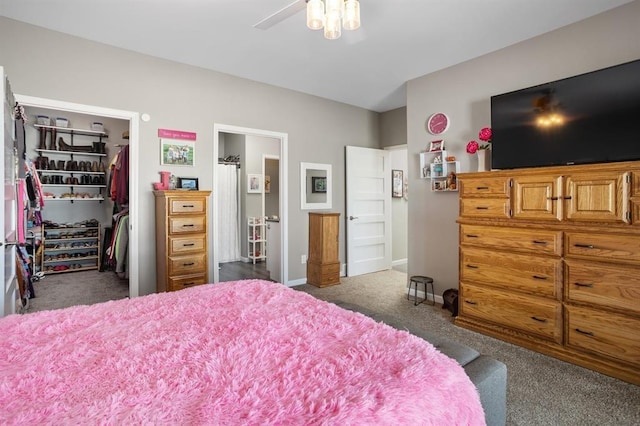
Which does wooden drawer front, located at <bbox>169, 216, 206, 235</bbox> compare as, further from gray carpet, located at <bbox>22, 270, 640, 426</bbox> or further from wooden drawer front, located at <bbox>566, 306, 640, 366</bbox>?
wooden drawer front, located at <bbox>566, 306, 640, 366</bbox>

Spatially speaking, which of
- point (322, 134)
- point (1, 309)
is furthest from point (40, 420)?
point (322, 134)

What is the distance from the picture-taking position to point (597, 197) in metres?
2.17

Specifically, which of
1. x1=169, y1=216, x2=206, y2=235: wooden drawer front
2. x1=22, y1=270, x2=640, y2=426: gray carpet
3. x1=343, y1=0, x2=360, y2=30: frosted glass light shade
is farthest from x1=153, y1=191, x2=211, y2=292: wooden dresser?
x1=343, y1=0, x2=360, y2=30: frosted glass light shade

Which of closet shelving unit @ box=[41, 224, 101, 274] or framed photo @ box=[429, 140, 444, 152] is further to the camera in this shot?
closet shelving unit @ box=[41, 224, 101, 274]

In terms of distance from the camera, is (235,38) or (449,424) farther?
(235,38)

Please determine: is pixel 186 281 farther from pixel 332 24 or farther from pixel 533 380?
pixel 533 380

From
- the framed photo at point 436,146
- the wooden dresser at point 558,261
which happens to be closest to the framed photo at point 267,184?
the framed photo at point 436,146

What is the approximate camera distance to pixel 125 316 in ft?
4.67

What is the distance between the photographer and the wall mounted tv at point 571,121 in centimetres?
225

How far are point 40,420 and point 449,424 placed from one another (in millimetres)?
1001

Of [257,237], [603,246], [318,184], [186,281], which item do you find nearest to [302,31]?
[318,184]

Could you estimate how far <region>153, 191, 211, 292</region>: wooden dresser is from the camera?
305 cm

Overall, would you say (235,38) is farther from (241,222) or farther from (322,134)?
(241,222)

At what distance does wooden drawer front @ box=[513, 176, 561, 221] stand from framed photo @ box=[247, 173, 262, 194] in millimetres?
4405
